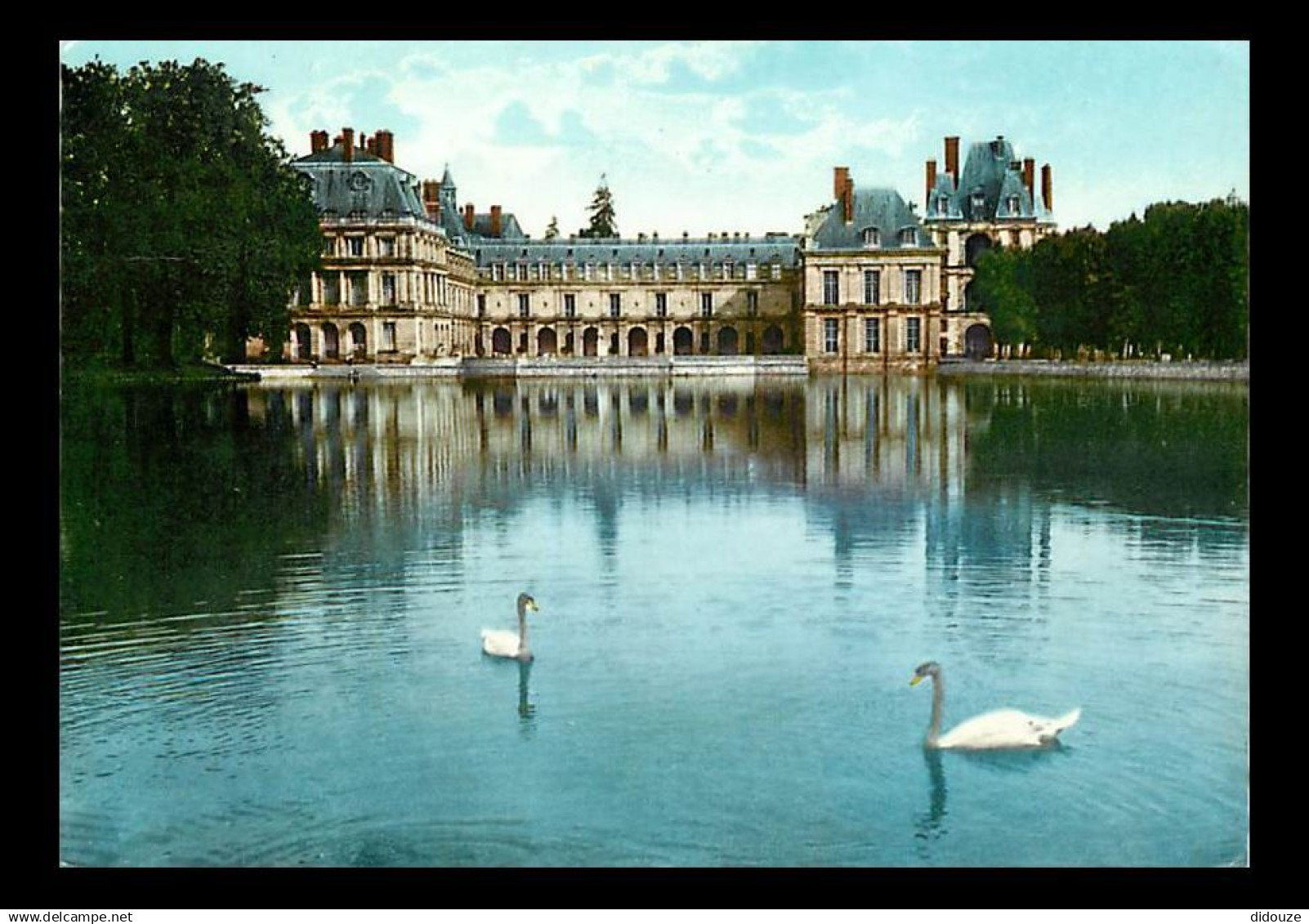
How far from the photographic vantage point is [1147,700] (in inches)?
361

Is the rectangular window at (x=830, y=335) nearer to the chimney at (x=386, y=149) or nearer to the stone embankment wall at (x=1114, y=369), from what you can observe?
the stone embankment wall at (x=1114, y=369)

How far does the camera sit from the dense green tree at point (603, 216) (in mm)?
95938

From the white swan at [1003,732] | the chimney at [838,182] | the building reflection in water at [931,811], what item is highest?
the chimney at [838,182]

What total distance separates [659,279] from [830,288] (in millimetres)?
11595

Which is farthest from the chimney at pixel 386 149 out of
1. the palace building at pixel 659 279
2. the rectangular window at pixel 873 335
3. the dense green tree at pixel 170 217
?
the rectangular window at pixel 873 335

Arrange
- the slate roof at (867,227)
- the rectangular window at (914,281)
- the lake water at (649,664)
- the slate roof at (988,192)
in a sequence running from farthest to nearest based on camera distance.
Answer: the slate roof at (988,192) → the slate roof at (867,227) → the rectangular window at (914,281) → the lake water at (649,664)

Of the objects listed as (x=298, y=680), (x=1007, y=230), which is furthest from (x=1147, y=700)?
(x=1007, y=230)

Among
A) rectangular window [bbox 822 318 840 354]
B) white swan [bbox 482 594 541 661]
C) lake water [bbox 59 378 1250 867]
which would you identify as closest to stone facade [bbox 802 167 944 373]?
rectangular window [bbox 822 318 840 354]

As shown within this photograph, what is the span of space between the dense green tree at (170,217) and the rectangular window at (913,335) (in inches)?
1413

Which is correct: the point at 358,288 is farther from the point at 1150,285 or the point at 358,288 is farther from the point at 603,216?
the point at 603,216

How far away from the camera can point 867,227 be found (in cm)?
7350
